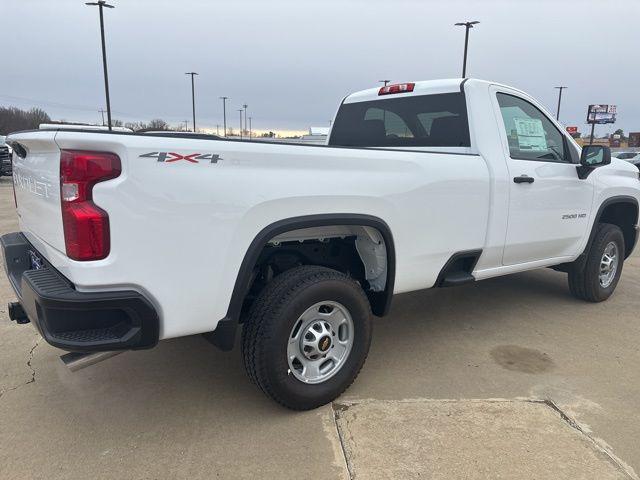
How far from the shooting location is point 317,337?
9.33ft

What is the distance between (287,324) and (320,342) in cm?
31

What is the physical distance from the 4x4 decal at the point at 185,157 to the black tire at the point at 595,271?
4034 mm

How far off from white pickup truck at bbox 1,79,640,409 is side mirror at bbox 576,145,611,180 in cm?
2

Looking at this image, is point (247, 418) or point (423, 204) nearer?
point (247, 418)

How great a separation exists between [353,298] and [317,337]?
0.31 metres

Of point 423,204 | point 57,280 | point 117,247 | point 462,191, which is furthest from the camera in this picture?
point 462,191

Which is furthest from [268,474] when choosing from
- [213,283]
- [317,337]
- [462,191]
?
[462,191]

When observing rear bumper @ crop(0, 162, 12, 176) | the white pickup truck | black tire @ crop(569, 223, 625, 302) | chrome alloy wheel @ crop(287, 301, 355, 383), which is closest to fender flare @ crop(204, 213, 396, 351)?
the white pickup truck

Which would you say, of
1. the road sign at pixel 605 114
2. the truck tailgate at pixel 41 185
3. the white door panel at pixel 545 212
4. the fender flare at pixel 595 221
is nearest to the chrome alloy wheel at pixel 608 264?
the fender flare at pixel 595 221

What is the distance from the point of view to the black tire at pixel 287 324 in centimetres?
262

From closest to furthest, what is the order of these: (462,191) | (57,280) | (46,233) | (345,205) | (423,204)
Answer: (57,280)
(46,233)
(345,205)
(423,204)
(462,191)

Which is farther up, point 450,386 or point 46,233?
point 46,233

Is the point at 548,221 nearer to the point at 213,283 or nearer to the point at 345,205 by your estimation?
the point at 345,205

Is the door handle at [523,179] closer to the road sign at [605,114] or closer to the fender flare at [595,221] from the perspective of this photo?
the fender flare at [595,221]
